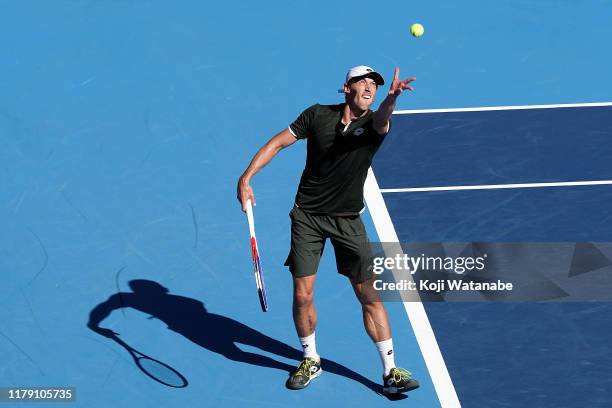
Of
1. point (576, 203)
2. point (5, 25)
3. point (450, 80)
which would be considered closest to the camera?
point (576, 203)

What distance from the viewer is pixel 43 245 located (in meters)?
12.2

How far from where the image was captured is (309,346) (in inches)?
409

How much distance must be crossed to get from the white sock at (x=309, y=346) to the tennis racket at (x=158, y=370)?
3.54ft

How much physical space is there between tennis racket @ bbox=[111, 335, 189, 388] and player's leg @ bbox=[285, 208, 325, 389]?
3.20ft

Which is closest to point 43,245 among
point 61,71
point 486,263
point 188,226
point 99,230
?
point 99,230

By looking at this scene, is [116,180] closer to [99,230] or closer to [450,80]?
[99,230]

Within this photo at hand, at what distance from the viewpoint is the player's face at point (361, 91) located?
9734 millimetres

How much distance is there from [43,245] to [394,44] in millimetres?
5729

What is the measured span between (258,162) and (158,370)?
2146 millimetres

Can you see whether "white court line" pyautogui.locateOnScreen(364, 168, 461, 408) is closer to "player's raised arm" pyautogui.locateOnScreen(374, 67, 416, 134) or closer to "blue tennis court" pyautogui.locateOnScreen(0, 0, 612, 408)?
"blue tennis court" pyautogui.locateOnScreen(0, 0, 612, 408)

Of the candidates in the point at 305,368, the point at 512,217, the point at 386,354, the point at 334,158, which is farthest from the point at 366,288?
the point at 512,217

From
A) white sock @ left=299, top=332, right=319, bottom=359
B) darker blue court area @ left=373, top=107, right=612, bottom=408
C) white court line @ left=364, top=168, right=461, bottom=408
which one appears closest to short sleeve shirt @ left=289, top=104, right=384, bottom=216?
white sock @ left=299, top=332, right=319, bottom=359

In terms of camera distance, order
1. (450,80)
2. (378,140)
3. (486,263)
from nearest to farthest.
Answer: (378,140) < (486,263) < (450,80)

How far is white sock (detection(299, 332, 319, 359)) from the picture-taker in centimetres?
1038
